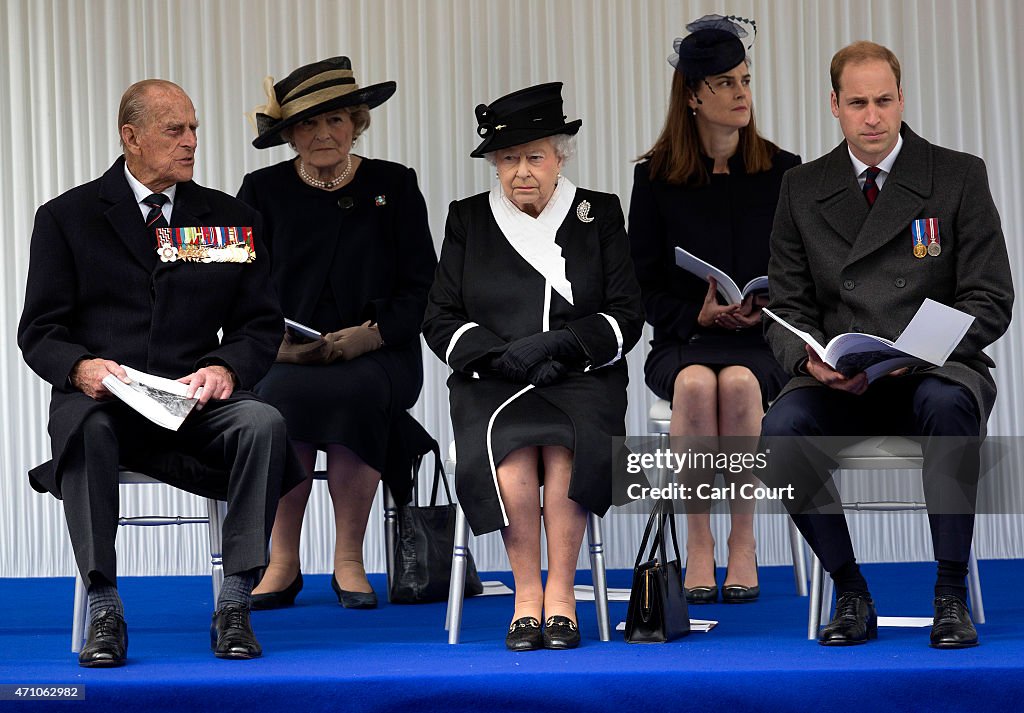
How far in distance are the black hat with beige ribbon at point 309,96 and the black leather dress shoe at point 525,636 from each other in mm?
1831

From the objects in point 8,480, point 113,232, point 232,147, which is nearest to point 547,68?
point 232,147

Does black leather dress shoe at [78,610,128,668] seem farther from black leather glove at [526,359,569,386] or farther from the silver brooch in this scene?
the silver brooch

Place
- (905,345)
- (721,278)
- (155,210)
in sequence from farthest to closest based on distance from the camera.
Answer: (721,278) < (155,210) < (905,345)

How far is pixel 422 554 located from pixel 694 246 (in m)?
1.27

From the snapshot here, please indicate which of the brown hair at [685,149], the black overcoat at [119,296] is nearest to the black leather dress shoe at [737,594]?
the brown hair at [685,149]

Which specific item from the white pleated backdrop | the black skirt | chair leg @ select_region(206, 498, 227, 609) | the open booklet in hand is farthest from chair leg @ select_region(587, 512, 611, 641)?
the white pleated backdrop

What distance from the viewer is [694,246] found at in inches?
166

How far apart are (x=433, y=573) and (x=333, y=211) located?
3.90 ft

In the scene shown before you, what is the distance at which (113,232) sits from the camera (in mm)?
3432

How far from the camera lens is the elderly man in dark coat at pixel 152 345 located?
3.13 metres

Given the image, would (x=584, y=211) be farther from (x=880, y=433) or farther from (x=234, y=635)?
(x=234, y=635)

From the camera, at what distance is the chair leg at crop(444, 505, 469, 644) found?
10.8 ft

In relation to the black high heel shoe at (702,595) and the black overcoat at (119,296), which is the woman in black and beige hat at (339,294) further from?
the black high heel shoe at (702,595)

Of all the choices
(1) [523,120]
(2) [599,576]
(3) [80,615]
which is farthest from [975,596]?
(3) [80,615]
